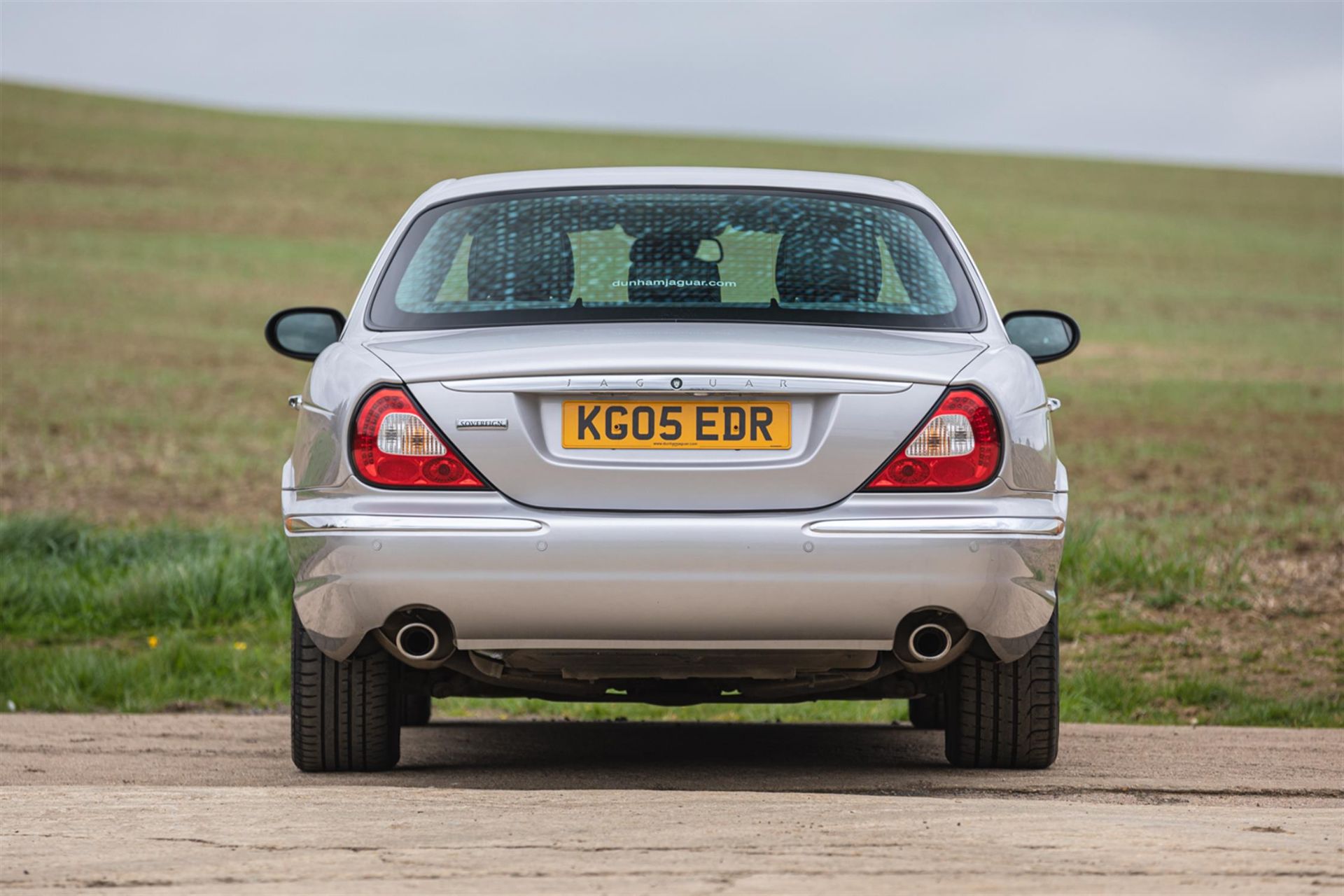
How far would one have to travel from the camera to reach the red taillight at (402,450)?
4281mm

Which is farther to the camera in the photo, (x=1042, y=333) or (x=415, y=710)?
(x=415, y=710)

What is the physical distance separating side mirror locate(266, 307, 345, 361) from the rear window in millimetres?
542

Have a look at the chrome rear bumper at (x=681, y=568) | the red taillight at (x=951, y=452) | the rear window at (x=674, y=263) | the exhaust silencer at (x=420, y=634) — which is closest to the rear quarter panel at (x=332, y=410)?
the chrome rear bumper at (x=681, y=568)

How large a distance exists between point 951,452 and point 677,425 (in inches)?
26.0

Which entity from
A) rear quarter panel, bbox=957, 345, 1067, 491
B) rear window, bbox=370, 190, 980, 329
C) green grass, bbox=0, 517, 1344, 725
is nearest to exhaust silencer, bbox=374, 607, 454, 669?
rear window, bbox=370, 190, 980, 329

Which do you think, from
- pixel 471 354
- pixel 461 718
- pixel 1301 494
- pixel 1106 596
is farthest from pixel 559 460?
pixel 1301 494

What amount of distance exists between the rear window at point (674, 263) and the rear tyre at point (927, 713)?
1.90 metres

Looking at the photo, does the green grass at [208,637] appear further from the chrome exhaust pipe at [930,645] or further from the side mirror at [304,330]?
the chrome exhaust pipe at [930,645]

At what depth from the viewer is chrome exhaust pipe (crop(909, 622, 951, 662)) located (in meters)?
4.37

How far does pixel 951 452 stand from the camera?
14.1 feet

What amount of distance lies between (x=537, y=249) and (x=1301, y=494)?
30.5 feet

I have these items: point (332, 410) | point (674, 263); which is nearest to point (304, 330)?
point (332, 410)

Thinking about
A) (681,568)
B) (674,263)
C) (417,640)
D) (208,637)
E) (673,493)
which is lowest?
(208,637)

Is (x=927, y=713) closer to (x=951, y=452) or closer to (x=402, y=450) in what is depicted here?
(x=951, y=452)
